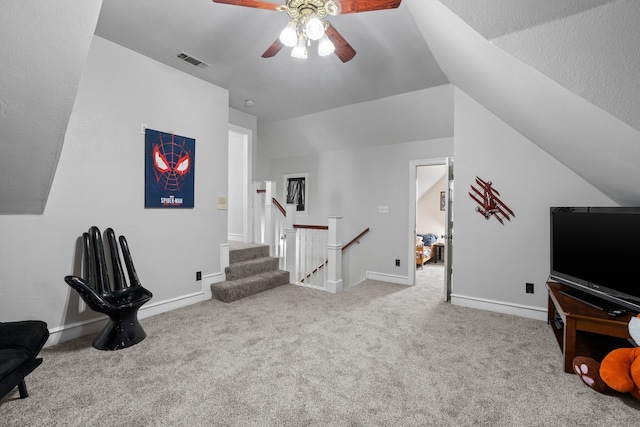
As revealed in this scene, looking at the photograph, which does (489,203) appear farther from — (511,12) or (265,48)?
Answer: (265,48)

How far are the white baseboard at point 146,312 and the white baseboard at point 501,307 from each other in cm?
299

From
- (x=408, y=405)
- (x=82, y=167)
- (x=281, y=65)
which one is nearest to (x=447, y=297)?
(x=408, y=405)

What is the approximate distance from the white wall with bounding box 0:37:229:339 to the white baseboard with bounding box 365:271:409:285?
2.53 m

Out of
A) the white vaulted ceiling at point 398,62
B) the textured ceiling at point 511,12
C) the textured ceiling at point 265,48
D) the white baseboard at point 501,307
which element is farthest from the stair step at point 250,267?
the textured ceiling at point 511,12

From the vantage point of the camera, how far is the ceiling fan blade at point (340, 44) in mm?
1974

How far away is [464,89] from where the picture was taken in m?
3.23

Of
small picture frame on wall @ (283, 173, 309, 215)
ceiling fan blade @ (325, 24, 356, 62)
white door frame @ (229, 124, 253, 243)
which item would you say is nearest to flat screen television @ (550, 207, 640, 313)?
ceiling fan blade @ (325, 24, 356, 62)

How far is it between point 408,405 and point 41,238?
9.95 feet

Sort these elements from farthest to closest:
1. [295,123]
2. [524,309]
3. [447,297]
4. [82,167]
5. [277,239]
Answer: [295,123], [277,239], [447,297], [524,309], [82,167]

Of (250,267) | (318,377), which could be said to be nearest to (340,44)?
(318,377)

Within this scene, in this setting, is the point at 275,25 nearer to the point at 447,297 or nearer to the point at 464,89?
the point at 464,89

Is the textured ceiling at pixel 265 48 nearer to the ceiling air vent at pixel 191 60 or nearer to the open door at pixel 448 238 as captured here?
the ceiling air vent at pixel 191 60

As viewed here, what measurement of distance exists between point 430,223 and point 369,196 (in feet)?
10.1

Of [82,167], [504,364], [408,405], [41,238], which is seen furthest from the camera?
[82,167]
